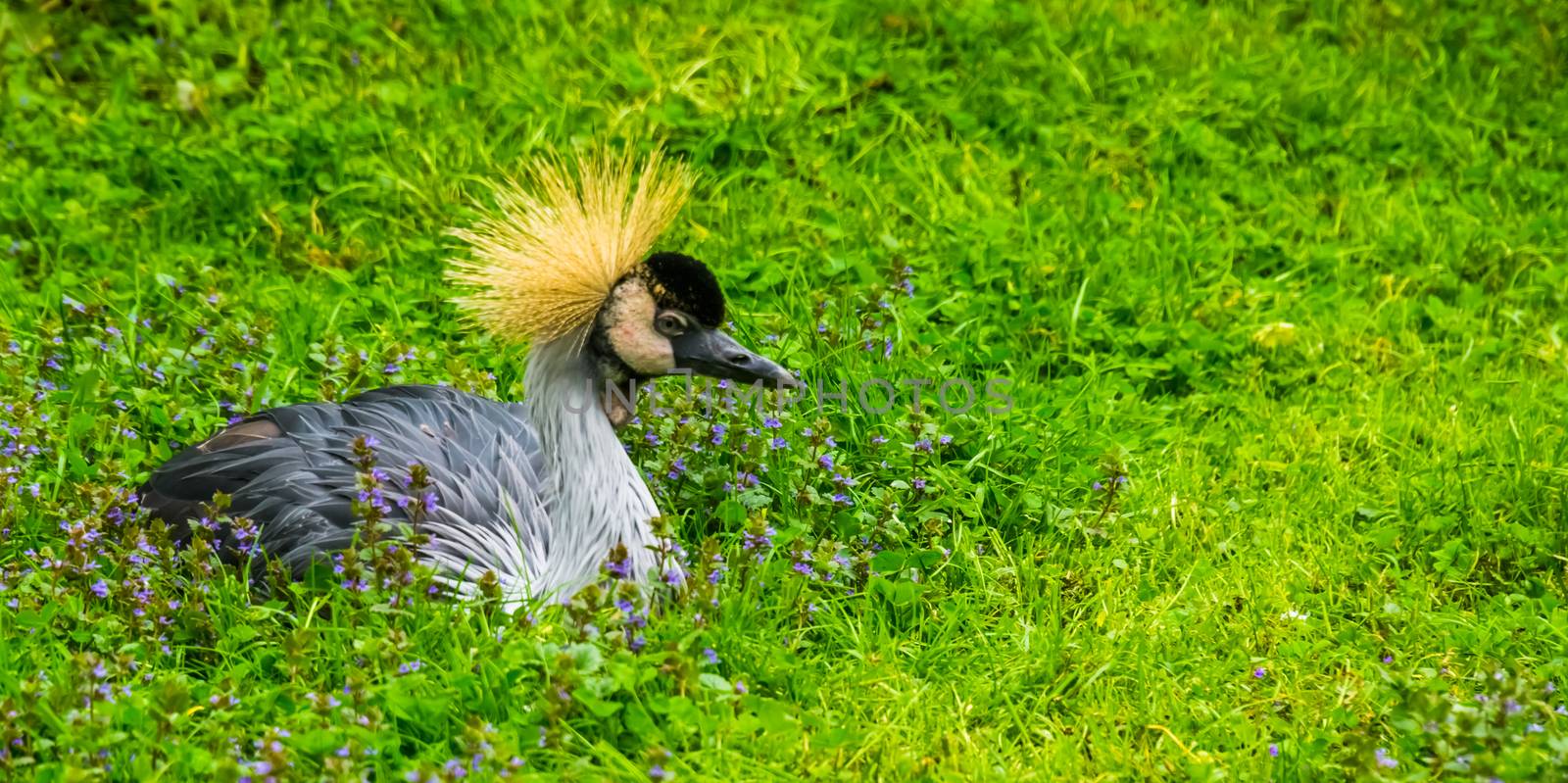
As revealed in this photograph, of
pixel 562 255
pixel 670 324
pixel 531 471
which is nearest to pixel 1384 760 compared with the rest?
pixel 670 324

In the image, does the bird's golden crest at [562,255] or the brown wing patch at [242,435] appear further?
the brown wing patch at [242,435]

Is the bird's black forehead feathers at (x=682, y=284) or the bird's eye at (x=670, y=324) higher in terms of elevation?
the bird's black forehead feathers at (x=682, y=284)

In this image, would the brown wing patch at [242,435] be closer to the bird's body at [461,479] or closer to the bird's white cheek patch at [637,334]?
the bird's body at [461,479]

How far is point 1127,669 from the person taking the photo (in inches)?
131

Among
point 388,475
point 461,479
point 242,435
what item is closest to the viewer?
point 388,475

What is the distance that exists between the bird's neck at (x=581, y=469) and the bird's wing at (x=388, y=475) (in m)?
0.10

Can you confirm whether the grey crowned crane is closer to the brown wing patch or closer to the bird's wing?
the bird's wing

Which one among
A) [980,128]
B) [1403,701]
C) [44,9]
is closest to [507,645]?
[1403,701]

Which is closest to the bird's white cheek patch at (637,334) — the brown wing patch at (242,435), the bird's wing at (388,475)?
the bird's wing at (388,475)

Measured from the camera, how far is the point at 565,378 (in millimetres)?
3357

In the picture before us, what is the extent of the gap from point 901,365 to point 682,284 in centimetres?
108

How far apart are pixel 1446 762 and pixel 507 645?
161cm

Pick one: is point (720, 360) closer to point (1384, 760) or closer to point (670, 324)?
point (670, 324)

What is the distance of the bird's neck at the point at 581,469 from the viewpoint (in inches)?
131
